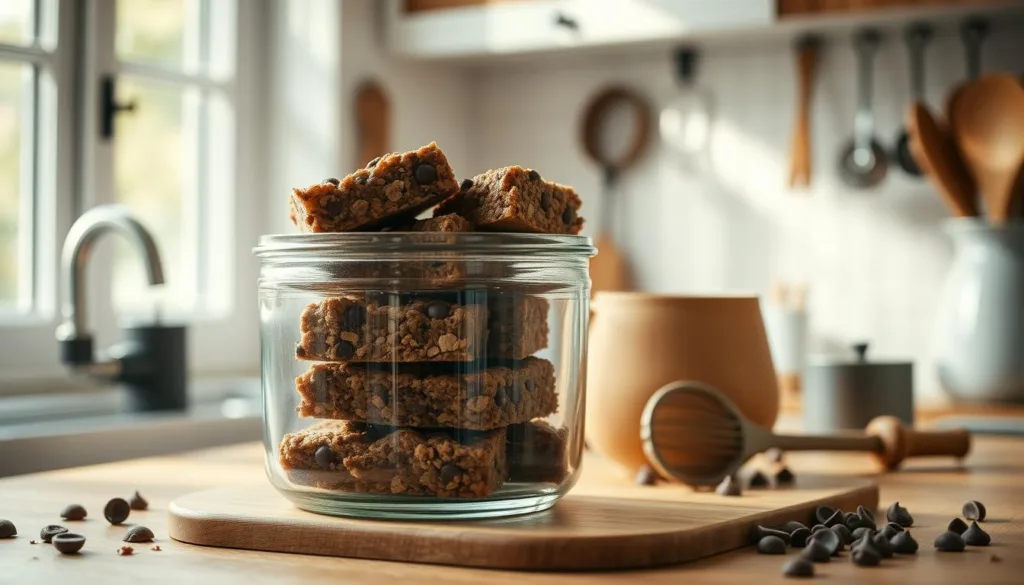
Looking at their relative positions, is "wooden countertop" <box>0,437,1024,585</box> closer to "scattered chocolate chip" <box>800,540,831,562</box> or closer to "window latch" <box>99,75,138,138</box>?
"scattered chocolate chip" <box>800,540,831,562</box>

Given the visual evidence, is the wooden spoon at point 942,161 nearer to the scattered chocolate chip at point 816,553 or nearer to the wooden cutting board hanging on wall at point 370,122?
the wooden cutting board hanging on wall at point 370,122

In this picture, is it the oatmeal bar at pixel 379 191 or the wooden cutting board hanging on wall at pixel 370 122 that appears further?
the wooden cutting board hanging on wall at pixel 370 122

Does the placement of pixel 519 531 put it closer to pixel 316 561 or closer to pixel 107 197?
pixel 316 561

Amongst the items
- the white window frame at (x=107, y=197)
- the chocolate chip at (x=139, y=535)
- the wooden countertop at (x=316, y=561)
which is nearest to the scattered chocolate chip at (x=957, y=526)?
the wooden countertop at (x=316, y=561)

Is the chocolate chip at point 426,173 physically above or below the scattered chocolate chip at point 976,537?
above

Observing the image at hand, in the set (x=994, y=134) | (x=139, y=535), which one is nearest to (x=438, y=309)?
(x=139, y=535)

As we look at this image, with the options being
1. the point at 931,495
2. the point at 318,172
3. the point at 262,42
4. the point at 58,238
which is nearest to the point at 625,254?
the point at 318,172

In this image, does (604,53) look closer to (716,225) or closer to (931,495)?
(716,225)
